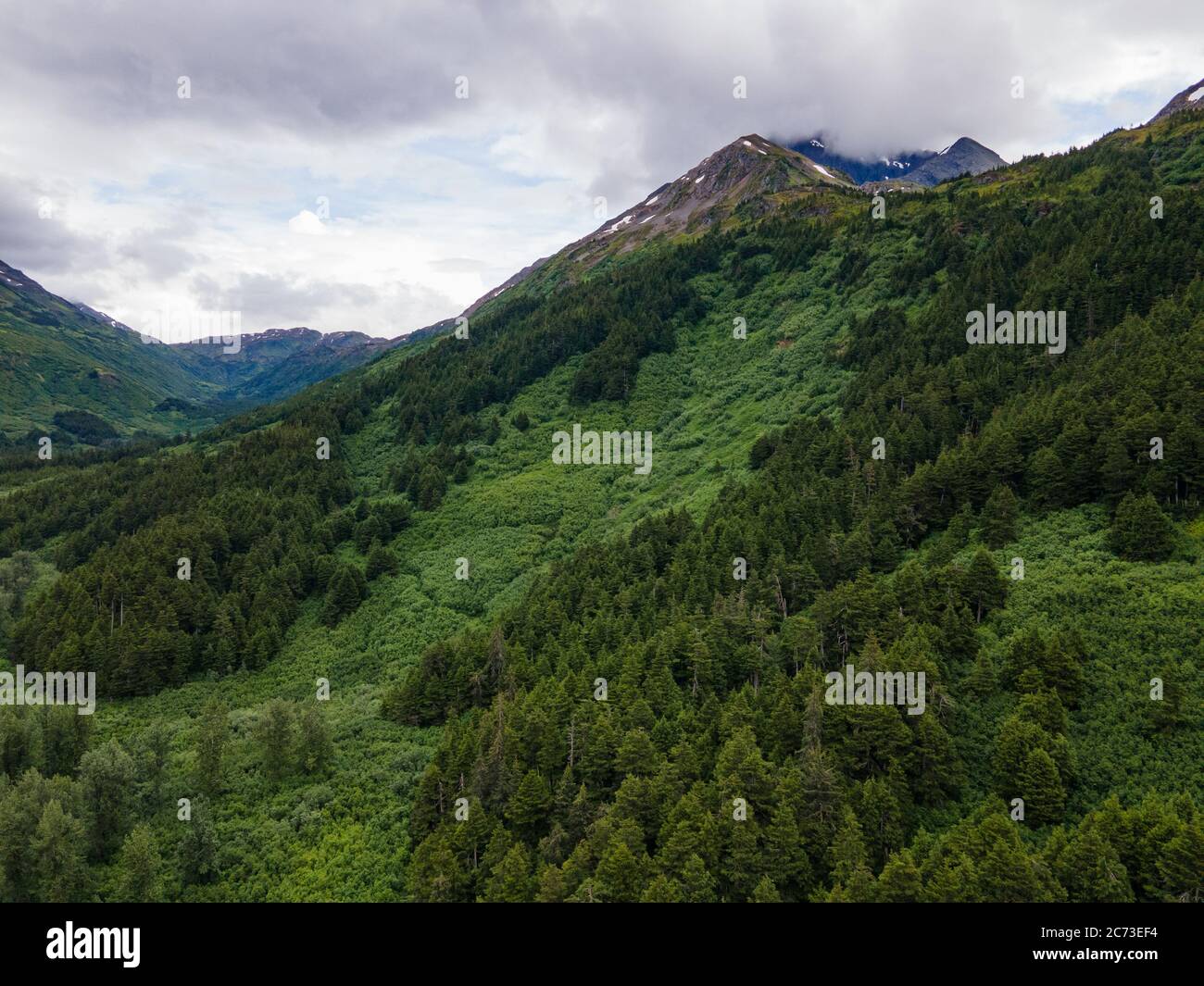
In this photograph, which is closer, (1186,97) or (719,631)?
(719,631)

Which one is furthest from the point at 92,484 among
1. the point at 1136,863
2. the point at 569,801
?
the point at 1136,863

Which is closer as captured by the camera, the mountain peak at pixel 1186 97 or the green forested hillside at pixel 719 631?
the green forested hillside at pixel 719 631

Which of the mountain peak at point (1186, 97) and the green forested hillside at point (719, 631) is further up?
the mountain peak at point (1186, 97)

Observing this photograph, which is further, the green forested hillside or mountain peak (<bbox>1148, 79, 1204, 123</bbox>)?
mountain peak (<bbox>1148, 79, 1204, 123</bbox>)

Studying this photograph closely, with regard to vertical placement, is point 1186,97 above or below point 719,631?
above

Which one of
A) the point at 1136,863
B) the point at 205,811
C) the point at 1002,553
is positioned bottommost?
the point at 205,811

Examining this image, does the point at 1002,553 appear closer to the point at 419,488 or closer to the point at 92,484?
the point at 419,488

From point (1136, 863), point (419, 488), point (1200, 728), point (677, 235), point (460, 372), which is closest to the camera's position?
point (1136, 863)

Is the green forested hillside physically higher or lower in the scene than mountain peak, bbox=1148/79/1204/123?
lower
